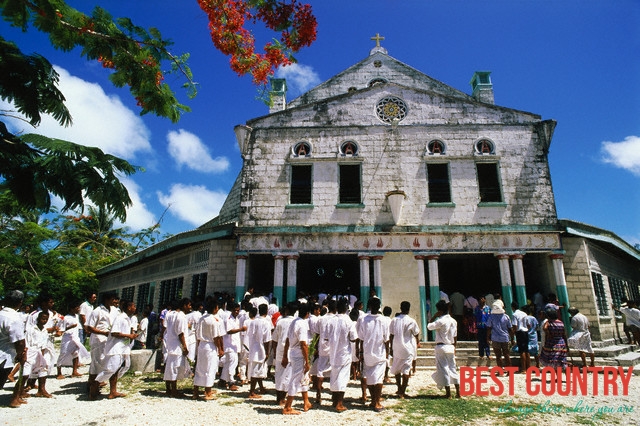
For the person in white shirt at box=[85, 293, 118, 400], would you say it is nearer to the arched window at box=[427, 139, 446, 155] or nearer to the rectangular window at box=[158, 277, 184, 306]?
the rectangular window at box=[158, 277, 184, 306]

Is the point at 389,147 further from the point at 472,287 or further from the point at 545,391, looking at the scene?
the point at 545,391

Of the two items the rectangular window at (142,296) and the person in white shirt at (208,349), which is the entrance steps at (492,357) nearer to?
the person in white shirt at (208,349)

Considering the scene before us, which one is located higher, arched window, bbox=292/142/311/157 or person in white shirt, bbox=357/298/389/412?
arched window, bbox=292/142/311/157

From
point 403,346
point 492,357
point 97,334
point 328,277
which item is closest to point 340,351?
point 403,346

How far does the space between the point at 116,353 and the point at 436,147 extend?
38.7 ft

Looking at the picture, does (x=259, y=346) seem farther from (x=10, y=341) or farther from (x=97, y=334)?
(x=10, y=341)

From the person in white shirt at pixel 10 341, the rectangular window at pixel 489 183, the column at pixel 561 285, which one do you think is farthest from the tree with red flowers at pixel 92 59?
the column at pixel 561 285

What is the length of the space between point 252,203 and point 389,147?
214 inches

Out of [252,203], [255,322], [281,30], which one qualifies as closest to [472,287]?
[252,203]

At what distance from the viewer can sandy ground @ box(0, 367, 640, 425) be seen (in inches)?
224

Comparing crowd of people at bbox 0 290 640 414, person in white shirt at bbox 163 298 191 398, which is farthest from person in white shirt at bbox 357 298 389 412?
person in white shirt at bbox 163 298 191 398

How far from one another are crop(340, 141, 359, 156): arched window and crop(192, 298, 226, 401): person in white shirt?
831cm

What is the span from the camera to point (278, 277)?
12922 mm

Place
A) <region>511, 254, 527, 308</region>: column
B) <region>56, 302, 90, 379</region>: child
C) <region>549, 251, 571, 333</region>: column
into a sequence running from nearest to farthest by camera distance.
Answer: <region>56, 302, 90, 379</region>: child → <region>549, 251, 571, 333</region>: column → <region>511, 254, 527, 308</region>: column
